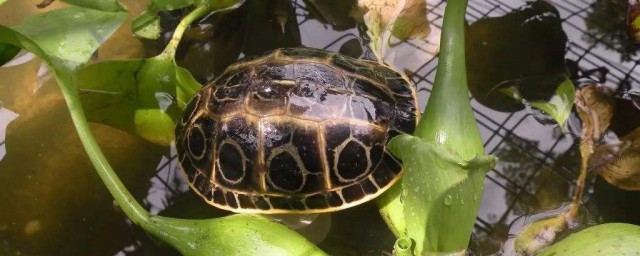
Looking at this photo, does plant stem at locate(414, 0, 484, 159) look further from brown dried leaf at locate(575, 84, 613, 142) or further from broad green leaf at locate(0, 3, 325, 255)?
brown dried leaf at locate(575, 84, 613, 142)

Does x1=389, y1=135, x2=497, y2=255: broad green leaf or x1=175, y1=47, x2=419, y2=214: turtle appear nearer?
x1=389, y1=135, x2=497, y2=255: broad green leaf

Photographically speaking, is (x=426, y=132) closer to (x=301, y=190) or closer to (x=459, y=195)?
(x=459, y=195)

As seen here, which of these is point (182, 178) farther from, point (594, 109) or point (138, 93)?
point (594, 109)

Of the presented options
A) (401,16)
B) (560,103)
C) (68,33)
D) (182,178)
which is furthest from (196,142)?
(560,103)

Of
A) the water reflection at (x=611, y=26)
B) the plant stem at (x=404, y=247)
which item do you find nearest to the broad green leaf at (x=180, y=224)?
the plant stem at (x=404, y=247)

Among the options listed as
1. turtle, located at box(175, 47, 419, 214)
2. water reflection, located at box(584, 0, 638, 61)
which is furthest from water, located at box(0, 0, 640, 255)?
turtle, located at box(175, 47, 419, 214)

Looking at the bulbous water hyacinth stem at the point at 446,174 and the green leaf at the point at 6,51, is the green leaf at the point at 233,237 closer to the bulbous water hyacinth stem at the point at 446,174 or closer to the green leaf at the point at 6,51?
the bulbous water hyacinth stem at the point at 446,174
